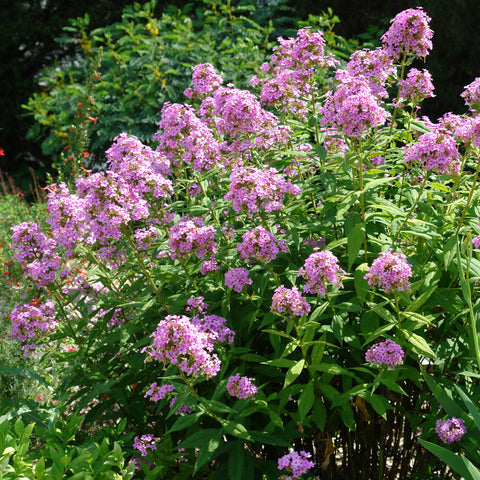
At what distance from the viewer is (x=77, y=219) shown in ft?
10.6

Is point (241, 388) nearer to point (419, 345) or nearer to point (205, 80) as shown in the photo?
point (419, 345)

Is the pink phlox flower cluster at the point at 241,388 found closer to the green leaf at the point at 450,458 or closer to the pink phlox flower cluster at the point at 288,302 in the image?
the pink phlox flower cluster at the point at 288,302

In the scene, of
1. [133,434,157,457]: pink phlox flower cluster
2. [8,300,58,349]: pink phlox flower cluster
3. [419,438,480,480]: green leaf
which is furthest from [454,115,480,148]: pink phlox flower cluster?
[8,300,58,349]: pink phlox flower cluster

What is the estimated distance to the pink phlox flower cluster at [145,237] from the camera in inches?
131

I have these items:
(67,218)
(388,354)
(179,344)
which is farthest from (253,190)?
(67,218)

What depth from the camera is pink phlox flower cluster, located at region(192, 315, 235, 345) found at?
276cm

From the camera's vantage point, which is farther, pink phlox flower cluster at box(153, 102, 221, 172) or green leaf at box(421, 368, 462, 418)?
pink phlox flower cluster at box(153, 102, 221, 172)

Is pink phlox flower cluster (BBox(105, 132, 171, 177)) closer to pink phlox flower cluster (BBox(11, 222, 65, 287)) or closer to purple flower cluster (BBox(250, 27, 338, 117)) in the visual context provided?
pink phlox flower cluster (BBox(11, 222, 65, 287))

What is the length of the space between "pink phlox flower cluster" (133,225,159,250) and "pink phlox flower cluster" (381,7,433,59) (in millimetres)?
1790

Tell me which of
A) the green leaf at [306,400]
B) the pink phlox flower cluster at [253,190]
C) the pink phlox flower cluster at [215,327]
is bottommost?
the green leaf at [306,400]

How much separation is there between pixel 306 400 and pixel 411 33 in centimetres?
223

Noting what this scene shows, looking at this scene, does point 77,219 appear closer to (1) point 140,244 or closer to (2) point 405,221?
(1) point 140,244

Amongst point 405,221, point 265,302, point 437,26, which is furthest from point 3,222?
point 437,26

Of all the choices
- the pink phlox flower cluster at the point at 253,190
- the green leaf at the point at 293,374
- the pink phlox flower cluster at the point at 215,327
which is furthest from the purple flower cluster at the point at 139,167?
the green leaf at the point at 293,374
